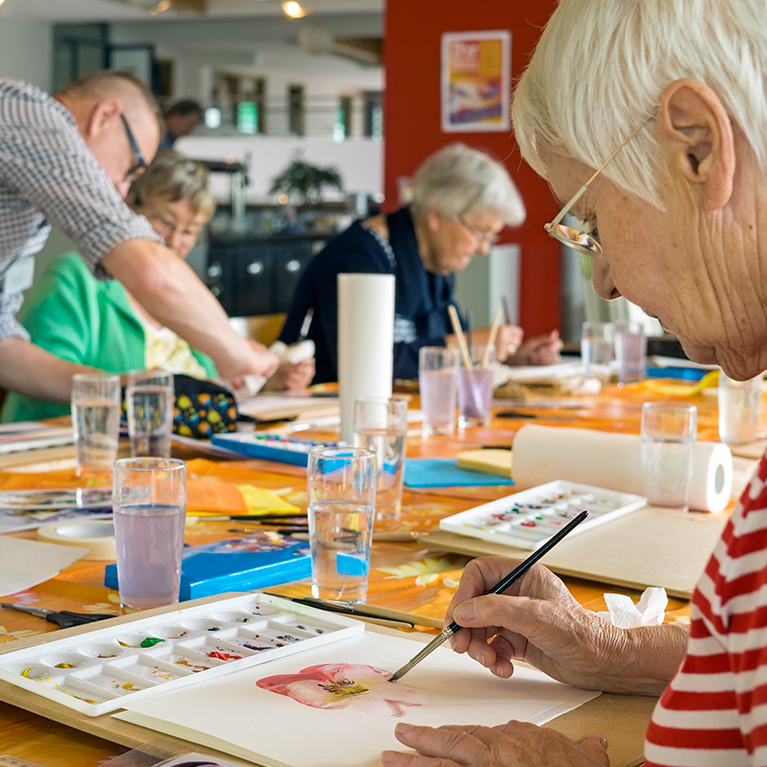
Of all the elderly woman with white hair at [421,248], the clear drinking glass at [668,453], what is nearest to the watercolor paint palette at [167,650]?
the clear drinking glass at [668,453]

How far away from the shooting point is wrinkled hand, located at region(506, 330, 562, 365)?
3111 mm

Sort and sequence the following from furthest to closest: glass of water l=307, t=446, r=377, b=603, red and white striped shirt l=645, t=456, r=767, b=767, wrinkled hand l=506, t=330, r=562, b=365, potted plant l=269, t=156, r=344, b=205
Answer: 1. potted plant l=269, t=156, r=344, b=205
2. wrinkled hand l=506, t=330, r=562, b=365
3. glass of water l=307, t=446, r=377, b=603
4. red and white striped shirt l=645, t=456, r=767, b=767

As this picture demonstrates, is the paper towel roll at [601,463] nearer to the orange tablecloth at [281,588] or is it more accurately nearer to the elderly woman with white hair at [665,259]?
the orange tablecloth at [281,588]

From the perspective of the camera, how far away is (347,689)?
2.39ft

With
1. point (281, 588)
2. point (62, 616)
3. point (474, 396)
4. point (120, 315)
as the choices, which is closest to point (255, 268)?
point (120, 315)

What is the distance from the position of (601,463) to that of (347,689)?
77 centimetres

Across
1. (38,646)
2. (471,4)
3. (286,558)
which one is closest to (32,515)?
(286,558)

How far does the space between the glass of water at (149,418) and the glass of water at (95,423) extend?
0.10ft

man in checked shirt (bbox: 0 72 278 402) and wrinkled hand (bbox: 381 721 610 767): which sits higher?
man in checked shirt (bbox: 0 72 278 402)

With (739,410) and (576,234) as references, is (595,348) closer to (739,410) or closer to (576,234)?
(739,410)

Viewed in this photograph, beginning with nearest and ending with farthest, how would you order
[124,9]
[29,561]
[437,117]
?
[29,561], [437,117], [124,9]

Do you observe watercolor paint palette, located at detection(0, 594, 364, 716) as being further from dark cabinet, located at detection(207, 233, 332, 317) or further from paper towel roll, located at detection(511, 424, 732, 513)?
dark cabinet, located at detection(207, 233, 332, 317)

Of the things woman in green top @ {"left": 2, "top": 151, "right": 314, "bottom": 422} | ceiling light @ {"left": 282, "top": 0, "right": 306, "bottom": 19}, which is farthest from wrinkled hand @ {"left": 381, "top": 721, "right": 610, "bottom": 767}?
ceiling light @ {"left": 282, "top": 0, "right": 306, "bottom": 19}

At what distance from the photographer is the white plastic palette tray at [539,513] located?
3.65ft
